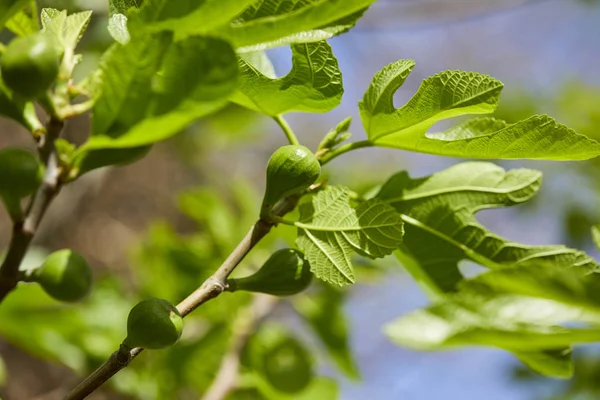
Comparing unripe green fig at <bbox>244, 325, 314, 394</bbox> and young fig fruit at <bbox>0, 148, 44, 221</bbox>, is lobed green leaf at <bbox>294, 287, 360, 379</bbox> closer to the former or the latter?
unripe green fig at <bbox>244, 325, 314, 394</bbox>

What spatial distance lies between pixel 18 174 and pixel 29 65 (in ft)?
0.35

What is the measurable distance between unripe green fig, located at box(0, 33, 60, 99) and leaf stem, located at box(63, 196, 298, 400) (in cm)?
22

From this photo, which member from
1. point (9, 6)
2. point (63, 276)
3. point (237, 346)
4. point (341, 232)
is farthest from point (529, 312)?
point (237, 346)

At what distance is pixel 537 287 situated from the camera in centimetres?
67

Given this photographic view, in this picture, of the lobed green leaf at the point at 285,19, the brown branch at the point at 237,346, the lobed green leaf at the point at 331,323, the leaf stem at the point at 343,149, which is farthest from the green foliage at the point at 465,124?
the lobed green leaf at the point at 331,323

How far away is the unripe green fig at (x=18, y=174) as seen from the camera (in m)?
0.51

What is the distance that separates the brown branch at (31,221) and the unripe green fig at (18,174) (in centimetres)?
1

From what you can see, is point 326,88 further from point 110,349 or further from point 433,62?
point 433,62

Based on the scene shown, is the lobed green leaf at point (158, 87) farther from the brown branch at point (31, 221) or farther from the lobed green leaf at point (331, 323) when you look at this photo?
the lobed green leaf at point (331, 323)

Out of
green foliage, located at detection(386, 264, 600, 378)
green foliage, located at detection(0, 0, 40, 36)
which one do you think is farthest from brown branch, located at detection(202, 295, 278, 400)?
green foliage, located at detection(0, 0, 40, 36)

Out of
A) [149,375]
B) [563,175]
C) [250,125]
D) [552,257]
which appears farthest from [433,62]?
[552,257]

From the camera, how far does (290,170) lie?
576mm

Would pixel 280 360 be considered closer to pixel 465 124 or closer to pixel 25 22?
pixel 465 124

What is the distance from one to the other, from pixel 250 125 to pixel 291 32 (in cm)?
222
